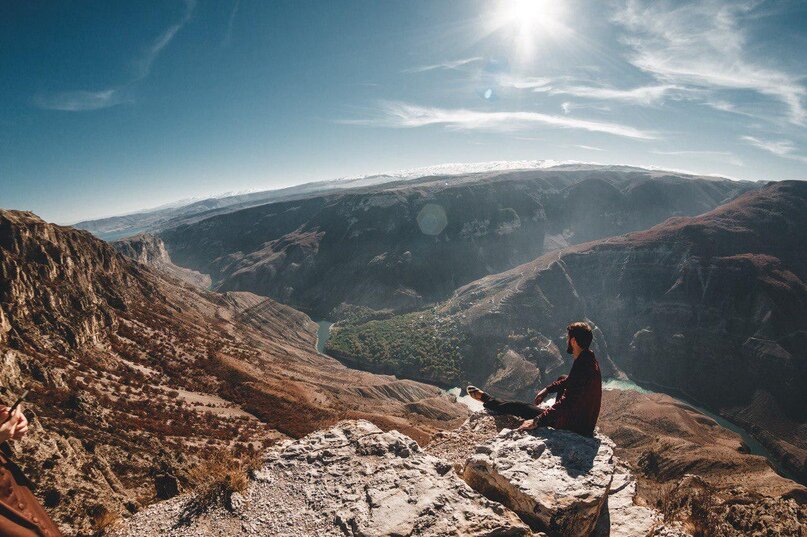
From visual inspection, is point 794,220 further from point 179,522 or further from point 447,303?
point 179,522

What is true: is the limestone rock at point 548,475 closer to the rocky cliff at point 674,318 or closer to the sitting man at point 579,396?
the sitting man at point 579,396

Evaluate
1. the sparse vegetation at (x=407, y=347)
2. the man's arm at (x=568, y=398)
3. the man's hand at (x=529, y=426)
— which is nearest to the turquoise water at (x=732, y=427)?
the sparse vegetation at (x=407, y=347)

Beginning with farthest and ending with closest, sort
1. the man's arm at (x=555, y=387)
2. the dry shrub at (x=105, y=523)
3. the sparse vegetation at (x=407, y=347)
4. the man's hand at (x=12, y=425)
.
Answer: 1. the sparse vegetation at (x=407, y=347)
2. the man's arm at (x=555, y=387)
3. the dry shrub at (x=105, y=523)
4. the man's hand at (x=12, y=425)

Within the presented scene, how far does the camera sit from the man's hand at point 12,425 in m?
3.16

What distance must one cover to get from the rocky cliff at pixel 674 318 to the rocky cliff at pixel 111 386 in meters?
58.4

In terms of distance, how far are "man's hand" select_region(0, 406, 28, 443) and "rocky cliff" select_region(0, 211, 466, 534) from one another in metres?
6.08

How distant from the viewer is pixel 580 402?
8477mm

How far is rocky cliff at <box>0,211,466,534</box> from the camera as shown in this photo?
13.0 meters

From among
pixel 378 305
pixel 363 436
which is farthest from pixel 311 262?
pixel 363 436

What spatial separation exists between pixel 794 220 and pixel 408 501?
618 ft

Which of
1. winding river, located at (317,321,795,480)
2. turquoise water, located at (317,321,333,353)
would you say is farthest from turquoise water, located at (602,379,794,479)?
turquoise water, located at (317,321,333,353)

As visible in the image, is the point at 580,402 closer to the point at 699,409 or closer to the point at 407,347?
the point at 407,347

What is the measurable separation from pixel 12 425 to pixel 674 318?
137473mm

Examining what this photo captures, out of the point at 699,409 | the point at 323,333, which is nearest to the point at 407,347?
the point at 323,333
